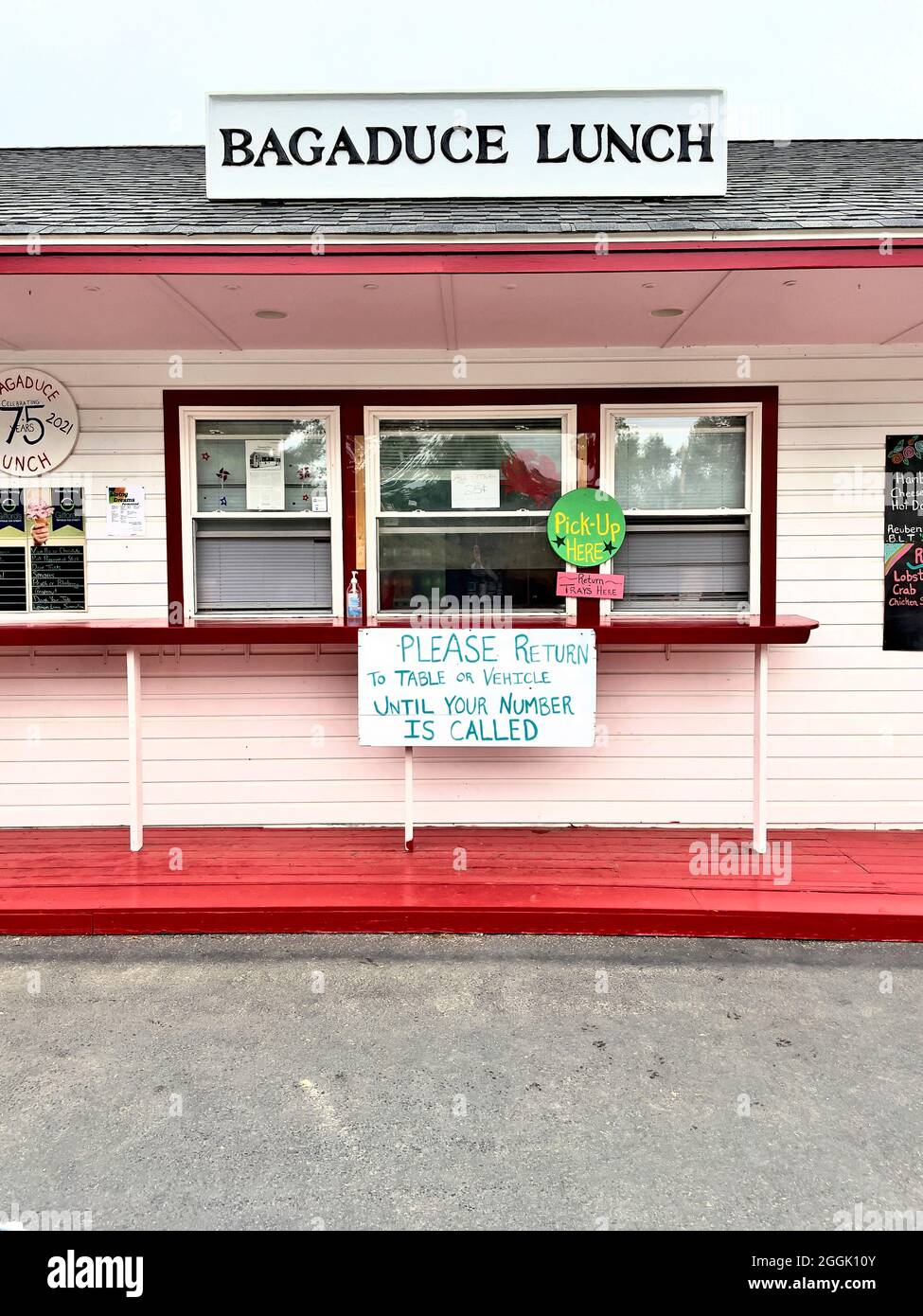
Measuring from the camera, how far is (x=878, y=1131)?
262cm

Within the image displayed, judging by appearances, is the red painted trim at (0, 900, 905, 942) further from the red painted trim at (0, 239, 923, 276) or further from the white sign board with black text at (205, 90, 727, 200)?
the white sign board with black text at (205, 90, 727, 200)

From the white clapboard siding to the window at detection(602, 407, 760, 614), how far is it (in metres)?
0.21

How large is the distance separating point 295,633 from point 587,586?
168cm

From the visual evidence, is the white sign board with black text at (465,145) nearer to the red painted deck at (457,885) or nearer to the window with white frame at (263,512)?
the window with white frame at (263,512)

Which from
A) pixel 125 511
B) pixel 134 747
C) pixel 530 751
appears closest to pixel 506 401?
pixel 530 751

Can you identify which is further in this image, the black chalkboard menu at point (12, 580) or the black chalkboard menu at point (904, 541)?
the black chalkboard menu at point (12, 580)

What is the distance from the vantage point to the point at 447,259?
12.2 feet

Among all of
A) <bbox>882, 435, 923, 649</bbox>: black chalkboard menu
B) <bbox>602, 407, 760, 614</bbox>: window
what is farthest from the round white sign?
<bbox>882, 435, 923, 649</bbox>: black chalkboard menu

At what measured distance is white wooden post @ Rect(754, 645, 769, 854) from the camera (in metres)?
4.53

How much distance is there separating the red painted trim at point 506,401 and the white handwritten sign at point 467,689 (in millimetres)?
728

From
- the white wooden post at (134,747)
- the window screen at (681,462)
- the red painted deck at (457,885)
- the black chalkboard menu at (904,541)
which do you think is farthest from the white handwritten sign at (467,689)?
the black chalkboard menu at (904,541)

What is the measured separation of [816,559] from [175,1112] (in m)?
4.28

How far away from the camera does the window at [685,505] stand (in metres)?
5.05

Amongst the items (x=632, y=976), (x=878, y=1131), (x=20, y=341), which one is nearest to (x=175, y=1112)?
(x=632, y=976)
